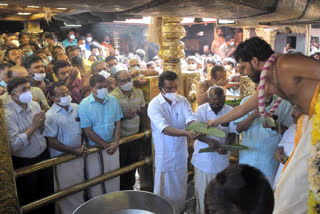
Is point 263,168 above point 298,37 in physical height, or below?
below

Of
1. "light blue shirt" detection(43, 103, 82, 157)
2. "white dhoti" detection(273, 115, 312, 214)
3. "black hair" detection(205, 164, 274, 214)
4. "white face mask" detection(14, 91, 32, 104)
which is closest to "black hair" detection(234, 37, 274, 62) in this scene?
"white dhoti" detection(273, 115, 312, 214)

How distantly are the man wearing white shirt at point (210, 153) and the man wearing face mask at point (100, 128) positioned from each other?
3.35 ft

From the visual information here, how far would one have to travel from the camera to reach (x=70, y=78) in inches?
158

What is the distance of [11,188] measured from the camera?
2652 mm

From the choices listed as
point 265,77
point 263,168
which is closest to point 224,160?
point 263,168

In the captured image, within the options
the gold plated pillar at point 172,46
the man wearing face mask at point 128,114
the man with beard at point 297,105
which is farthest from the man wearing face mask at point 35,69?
the man with beard at point 297,105

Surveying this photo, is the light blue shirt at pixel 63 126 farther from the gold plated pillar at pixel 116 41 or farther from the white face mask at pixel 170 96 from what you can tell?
the gold plated pillar at pixel 116 41

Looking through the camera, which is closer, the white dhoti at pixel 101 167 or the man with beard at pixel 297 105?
the man with beard at pixel 297 105

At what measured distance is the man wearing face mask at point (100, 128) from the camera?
338 centimetres

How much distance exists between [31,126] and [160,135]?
143 centimetres

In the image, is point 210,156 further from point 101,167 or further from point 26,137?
point 26,137

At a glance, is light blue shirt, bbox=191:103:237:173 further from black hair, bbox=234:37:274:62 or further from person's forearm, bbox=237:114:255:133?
black hair, bbox=234:37:274:62

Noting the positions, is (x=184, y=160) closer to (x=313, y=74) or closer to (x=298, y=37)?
(x=313, y=74)

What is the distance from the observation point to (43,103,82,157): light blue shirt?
123 inches
